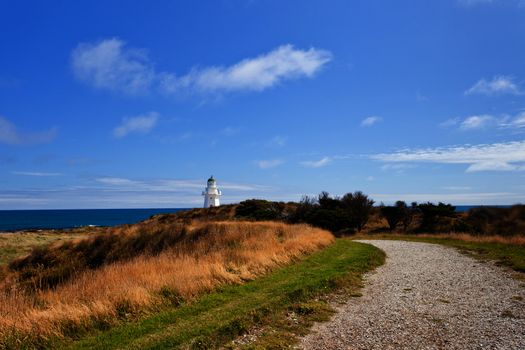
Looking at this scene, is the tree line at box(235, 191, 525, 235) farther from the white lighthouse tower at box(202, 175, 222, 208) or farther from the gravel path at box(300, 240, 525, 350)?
the gravel path at box(300, 240, 525, 350)

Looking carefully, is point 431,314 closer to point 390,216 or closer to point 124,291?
point 124,291

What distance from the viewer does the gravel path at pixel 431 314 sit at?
6.48 meters

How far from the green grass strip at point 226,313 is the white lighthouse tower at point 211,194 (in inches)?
2129

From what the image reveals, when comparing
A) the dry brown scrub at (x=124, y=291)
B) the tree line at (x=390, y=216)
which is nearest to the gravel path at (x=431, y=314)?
the dry brown scrub at (x=124, y=291)

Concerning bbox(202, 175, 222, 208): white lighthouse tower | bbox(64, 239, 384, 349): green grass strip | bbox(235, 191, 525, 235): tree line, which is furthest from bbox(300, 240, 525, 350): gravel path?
bbox(202, 175, 222, 208): white lighthouse tower

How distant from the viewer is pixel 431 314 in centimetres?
812

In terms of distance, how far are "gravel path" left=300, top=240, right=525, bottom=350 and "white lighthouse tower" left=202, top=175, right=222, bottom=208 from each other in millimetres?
55302

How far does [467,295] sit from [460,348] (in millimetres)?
4256

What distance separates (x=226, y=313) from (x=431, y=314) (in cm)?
425

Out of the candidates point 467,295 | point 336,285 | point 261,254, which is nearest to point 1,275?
point 261,254

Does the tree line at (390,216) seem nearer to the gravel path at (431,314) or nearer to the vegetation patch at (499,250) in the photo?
the vegetation patch at (499,250)

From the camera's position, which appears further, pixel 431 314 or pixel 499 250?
pixel 499 250

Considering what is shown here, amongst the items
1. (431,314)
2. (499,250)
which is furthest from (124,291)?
(499,250)

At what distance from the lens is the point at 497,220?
3731 cm
